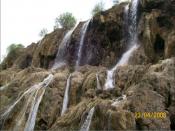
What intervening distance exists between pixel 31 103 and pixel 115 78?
4.82m

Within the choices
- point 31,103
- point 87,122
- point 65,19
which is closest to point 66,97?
point 31,103

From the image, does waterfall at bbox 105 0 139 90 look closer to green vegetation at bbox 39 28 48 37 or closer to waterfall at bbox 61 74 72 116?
waterfall at bbox 61 74 72 116

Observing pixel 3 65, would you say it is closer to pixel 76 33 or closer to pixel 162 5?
pixel 76 33

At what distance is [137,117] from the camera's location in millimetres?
15594

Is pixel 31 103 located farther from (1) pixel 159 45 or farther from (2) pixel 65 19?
(2) pixel 65 19

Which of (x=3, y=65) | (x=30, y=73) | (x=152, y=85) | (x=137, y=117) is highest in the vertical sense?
(x=3, y=65)

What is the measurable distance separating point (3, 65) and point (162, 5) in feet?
66.3

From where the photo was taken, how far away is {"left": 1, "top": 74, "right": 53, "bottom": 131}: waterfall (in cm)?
2098

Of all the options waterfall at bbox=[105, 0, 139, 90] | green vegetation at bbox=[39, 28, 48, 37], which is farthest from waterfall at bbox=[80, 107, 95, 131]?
green vegetation at bbox=[39, 28, 48, 37]

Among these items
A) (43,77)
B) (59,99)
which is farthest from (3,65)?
(59,99)

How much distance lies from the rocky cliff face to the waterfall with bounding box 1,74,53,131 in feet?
0.81

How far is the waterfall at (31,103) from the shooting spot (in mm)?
20984

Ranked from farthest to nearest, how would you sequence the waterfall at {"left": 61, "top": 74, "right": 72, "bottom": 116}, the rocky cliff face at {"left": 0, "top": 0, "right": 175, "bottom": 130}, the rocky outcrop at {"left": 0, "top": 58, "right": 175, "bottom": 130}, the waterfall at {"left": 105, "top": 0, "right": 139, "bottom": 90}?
the waterfall at {"left": 105, "top": 0, "right": 139, "bottom": 90} < the waterfall at {"left": 61, "top": 74, "right": 72, "bottom": 116} < the rocky cliff face at {"left": 0, "top": 0, "right": 175, "bottom": 130} < the rocky outcrop at {"left": 0, "top": 58, "right": 175, "bottom": 130}

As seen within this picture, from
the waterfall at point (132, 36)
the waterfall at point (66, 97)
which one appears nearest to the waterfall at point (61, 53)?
the waterfall at point (132, 36)
